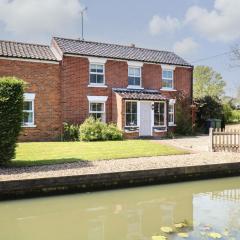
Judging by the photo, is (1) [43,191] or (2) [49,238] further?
(1) [43,191]

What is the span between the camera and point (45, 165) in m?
13.9

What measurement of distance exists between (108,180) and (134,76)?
16622 mm

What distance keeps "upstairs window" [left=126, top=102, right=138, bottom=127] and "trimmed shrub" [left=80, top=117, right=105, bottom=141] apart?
3.00 meters

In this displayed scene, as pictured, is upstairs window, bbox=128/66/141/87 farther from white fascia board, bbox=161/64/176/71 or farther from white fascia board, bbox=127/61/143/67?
white fascia board, bbox=161/64/176/71

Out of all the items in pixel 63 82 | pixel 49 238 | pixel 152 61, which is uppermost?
pixel 152 61

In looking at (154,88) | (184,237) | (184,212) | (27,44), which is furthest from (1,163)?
(154,88)

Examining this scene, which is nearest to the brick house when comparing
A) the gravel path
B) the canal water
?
Answer: the gravel path

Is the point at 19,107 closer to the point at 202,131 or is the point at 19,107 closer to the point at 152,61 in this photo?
the point at 152,61

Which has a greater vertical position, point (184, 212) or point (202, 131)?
point (202, 131)

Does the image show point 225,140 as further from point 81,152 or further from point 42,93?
point 42,93

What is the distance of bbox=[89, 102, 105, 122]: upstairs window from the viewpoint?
25.2 metres

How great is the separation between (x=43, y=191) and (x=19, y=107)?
4045 mm

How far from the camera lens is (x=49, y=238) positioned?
7699 mm

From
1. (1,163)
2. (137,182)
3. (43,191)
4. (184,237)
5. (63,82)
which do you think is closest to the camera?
(184,237)
